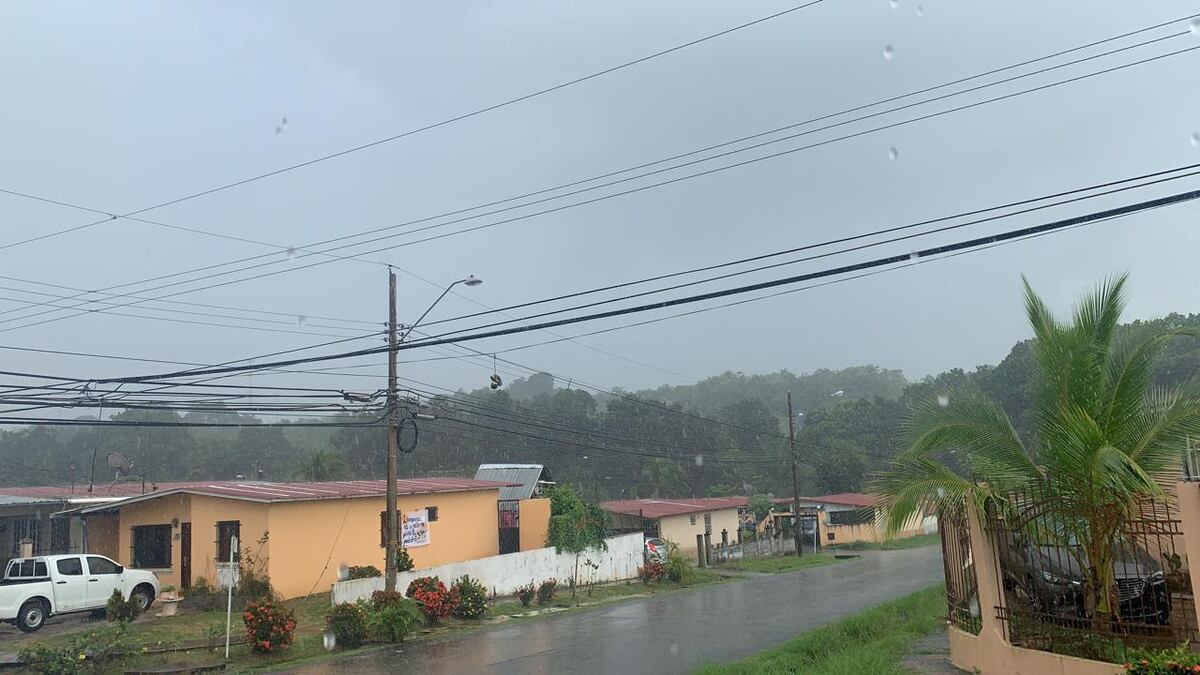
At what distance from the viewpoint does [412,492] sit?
94.7 feet

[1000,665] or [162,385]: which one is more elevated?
[162,385]

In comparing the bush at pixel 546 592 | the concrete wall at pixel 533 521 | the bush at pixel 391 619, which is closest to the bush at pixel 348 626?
the bush at pixel 391 619

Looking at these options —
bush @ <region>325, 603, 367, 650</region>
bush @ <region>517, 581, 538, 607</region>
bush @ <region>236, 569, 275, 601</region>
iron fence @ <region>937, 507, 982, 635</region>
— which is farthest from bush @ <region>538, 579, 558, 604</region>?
iron fence @ <region>937, 507, 982, 635</region>

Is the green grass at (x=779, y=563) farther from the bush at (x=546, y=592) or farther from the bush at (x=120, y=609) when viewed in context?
the bush at (x=120, y=609)

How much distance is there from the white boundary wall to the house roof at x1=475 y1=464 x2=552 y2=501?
6016mm

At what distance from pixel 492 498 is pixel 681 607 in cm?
1104

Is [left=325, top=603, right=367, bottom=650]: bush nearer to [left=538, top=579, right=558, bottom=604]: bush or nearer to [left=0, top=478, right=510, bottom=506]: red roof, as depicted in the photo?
[left=0, top=478, right=510, bottom=506]: red roof

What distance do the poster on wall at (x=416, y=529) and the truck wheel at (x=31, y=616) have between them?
10.4 metres

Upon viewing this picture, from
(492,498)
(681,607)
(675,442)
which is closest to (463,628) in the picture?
(681,607)

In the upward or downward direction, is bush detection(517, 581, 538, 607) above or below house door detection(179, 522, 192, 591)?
below

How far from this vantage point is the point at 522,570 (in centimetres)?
2720

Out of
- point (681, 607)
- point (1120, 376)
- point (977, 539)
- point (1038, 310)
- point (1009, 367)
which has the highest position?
point (1009, 367)

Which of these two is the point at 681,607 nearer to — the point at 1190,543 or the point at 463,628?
the point at 463,628

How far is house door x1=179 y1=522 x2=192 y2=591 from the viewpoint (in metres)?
25.2
